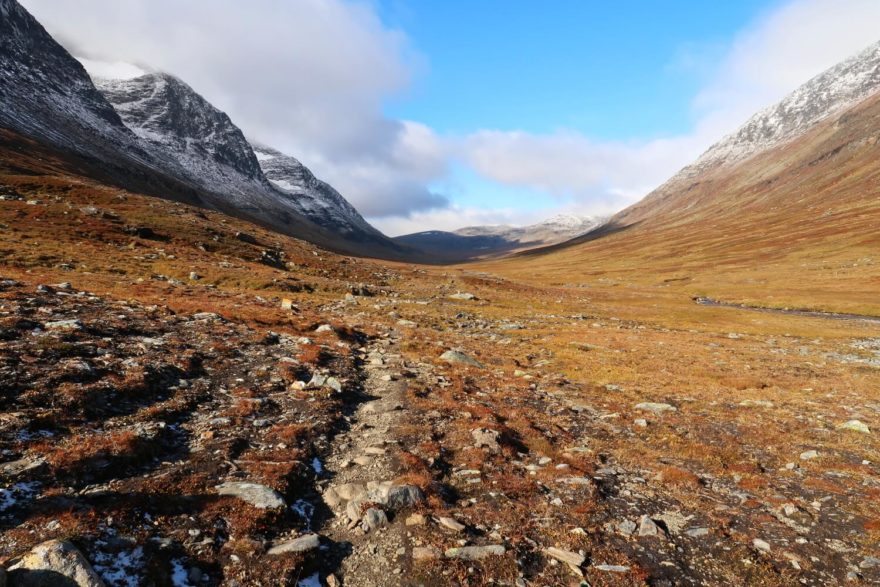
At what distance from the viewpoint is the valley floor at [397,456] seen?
781 centimetres

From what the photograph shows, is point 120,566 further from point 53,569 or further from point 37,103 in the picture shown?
point 37,103

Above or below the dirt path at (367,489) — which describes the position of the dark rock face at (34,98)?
above

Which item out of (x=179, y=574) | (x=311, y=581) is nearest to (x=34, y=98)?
(x=179, y=574)

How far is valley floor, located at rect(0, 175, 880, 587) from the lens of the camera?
25.6 feet

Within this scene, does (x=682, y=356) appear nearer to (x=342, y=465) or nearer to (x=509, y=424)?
(x=509, y=424)

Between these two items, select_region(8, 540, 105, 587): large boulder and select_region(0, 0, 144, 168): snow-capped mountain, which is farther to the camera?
select_region(0, 0, 144, 168): snow-capped mountain

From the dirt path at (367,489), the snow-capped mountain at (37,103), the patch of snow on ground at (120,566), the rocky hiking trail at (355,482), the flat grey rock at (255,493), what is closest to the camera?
the patch of snow on ground at (120,566)

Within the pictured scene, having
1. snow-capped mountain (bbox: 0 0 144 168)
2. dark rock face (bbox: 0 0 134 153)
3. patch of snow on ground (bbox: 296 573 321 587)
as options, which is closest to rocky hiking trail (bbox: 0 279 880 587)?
patch of snow on ground (bbox: 296 573 321 587)

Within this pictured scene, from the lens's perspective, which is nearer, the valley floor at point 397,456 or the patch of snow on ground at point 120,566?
the patch of snow on ground at point 120,566

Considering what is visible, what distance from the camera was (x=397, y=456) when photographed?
12.1 m

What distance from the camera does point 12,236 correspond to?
41.6m

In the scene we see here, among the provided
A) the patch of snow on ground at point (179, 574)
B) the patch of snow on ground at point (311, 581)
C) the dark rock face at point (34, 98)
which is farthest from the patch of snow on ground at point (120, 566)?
the dark rock face at point (34, 98)

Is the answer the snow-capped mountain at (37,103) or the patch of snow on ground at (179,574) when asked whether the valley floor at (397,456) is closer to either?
the patch of snow on ground at (179,574)

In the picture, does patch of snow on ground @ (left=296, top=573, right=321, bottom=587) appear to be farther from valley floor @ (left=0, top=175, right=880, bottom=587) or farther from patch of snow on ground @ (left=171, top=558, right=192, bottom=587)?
patch of snow on ground @ (left=171, top=558, right=192, bottom=587)
